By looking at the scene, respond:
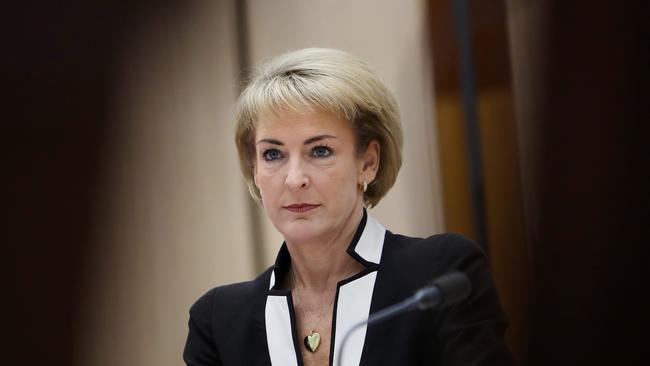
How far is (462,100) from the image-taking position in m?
1.77

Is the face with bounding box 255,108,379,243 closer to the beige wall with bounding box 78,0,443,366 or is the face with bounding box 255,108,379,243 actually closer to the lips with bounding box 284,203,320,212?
the lips with bounding box 284,203,320,212

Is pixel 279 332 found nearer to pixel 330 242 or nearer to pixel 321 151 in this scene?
pixel 330 242

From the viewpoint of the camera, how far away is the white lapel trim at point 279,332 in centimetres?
152

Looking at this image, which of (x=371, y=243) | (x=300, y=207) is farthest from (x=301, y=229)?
(x=371, y=243)

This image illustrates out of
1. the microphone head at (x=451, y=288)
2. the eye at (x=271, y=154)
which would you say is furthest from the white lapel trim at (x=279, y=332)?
the microphone head at (x=451, y=288)

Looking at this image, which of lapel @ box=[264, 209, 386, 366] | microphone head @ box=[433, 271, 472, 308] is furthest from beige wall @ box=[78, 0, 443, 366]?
microphone head @ box=[433, 271, 472, 308]

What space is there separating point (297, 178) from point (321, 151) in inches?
2.8

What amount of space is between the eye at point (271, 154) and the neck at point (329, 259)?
16 cm

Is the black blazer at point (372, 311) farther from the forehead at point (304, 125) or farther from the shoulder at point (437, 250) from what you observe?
the forehead at point (304, 125)

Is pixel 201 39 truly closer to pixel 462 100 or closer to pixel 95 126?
pixel 95 126

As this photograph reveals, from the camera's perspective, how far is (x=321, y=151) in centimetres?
153

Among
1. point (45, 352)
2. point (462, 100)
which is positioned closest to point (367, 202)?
point (462, 100)

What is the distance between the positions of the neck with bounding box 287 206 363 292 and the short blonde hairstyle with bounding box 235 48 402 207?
116mm

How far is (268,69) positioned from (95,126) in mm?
586
